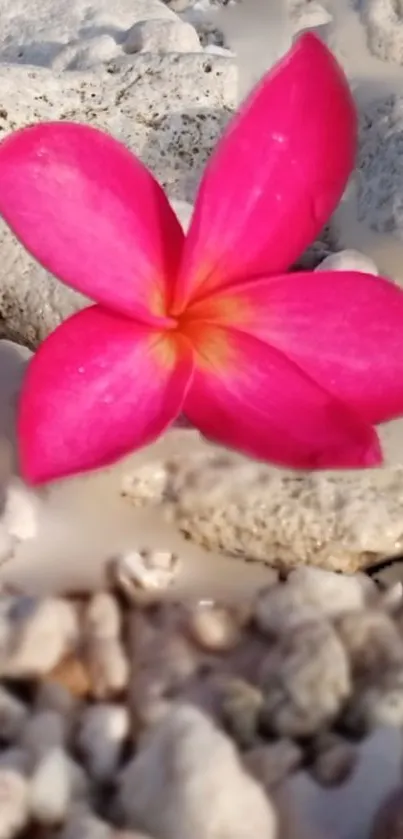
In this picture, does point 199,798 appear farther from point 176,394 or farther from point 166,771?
point 176,394

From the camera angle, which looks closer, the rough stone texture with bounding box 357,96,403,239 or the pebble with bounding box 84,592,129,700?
the pebble with bounding box 84,592,129,700

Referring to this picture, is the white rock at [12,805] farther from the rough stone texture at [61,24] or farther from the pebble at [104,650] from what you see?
the rough stone texture at [61,24]

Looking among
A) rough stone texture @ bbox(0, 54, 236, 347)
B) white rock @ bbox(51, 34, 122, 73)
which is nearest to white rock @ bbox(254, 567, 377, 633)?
rough stone texture @ bbox(0, 54, 236, 347)

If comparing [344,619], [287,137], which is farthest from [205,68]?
[344,619]

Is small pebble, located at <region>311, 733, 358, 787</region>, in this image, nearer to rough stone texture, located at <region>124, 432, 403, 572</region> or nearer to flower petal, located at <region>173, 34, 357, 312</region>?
rough stone texture, located at <region>124, 432, 403, 572</region>

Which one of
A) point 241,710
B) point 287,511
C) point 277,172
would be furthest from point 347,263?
point 241,710

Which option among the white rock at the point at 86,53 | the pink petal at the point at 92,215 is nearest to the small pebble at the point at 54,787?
the pink petal at the point at 92,215
